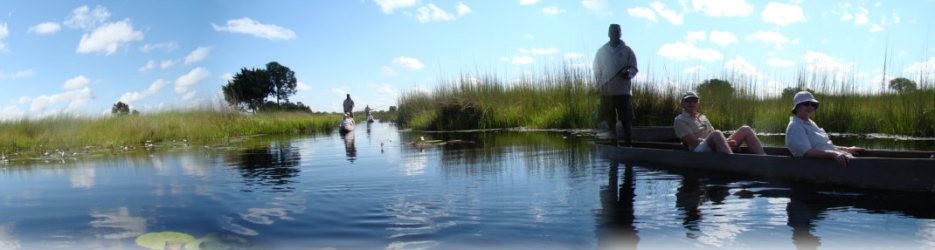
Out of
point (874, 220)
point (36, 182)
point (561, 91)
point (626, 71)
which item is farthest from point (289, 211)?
point (561, 91)

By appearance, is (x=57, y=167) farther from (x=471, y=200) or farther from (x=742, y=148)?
(x=742, y=148)

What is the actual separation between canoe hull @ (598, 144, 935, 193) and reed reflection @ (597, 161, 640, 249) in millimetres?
957

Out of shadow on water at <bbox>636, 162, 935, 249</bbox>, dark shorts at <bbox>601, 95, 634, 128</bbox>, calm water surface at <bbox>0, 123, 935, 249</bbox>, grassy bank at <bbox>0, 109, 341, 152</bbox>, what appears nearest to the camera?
calm water surface at <bbox>0, 123, 935, 249</bbox>

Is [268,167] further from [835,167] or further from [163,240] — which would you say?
[835,167]

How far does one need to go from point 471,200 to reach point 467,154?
180 inches

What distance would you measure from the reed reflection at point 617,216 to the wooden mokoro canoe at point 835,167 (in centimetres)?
97

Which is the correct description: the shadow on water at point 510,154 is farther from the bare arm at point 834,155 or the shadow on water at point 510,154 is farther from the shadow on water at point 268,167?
the bare arm at point 834,155

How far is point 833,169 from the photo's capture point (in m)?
5.96

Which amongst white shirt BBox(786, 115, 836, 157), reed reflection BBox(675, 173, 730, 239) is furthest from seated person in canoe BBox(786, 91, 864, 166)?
reed reflection BBox(675, 173, 730, 239)

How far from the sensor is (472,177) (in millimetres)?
7289

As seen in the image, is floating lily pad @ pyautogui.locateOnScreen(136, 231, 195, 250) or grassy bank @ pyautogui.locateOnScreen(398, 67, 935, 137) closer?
floating lily pad @ pyautogui.locateOnScreen(136, 231, 195, 250)

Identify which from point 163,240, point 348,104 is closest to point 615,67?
point 163,240

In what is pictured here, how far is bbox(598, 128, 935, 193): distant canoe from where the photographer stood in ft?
18.1

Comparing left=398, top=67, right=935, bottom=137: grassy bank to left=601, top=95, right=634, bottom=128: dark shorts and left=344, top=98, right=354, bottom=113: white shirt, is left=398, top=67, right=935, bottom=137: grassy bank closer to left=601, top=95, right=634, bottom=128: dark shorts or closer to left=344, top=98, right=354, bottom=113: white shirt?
left=601, top=95, right=634, bottom=128: dark shorts
